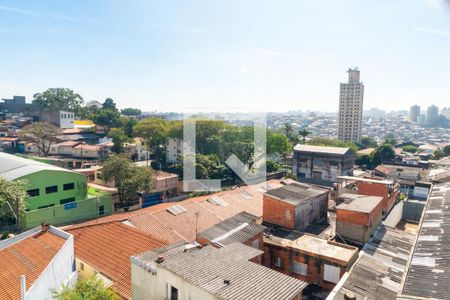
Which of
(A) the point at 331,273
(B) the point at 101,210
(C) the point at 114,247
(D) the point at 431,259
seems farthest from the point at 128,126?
(D) the point at 431,259

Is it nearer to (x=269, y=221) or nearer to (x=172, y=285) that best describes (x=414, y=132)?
(x=269, y=221)

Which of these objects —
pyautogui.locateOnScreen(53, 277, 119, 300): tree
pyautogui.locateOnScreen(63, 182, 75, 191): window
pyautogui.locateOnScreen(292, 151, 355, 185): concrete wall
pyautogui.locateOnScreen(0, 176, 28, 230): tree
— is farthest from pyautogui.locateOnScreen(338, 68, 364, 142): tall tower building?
pyautogui.locateOnScreen(53, 277, 119, 300): tree

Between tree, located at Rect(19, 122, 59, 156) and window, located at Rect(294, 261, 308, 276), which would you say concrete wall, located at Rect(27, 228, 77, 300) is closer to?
window, located at Rect(294, 261, 308, 276)

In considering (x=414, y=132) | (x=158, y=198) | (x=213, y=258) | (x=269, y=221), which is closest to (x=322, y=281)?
(x=269, y=221)

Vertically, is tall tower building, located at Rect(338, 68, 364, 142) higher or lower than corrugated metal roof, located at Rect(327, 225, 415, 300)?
higher

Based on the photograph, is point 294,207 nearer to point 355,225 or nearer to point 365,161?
point 355,225
